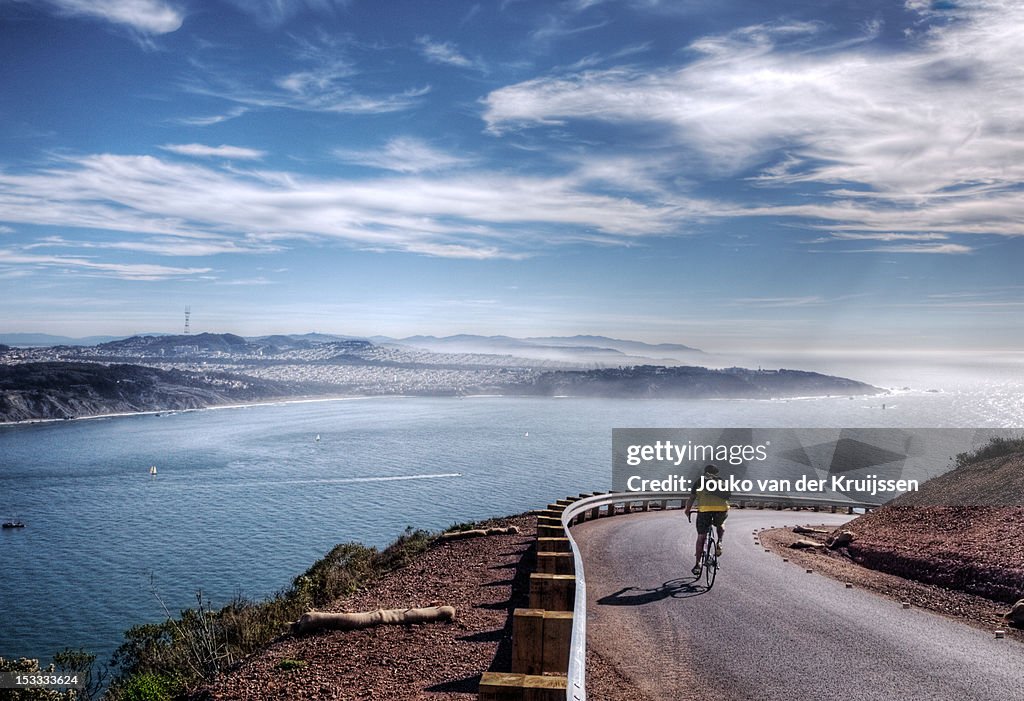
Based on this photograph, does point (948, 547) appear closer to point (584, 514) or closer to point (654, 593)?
point (654, 593)

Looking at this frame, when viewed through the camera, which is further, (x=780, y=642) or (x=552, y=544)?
(x=552, y=544)

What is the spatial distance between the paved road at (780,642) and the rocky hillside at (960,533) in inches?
63.5

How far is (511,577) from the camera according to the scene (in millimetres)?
11867

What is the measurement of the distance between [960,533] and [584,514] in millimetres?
10790

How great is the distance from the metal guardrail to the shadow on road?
1.79 feet

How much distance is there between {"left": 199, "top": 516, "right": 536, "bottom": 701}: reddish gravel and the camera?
642 cm

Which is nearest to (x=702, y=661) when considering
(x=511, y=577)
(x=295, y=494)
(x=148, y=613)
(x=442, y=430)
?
(x=511, y=577)

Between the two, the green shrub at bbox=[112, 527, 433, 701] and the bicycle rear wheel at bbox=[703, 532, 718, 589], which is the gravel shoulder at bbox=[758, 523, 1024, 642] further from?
the green shrub at bbox=[112, 527, 433, 701]

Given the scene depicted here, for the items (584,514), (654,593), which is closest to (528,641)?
(654,593)

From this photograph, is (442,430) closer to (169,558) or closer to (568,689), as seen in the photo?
(169,558)

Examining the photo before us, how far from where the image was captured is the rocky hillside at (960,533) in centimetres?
1062

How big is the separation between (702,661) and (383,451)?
367ft

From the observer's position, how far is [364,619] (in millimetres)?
8469

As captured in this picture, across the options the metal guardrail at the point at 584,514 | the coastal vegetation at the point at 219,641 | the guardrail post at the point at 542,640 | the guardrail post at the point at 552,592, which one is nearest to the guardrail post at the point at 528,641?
the guardrail post at the point at 542,640
